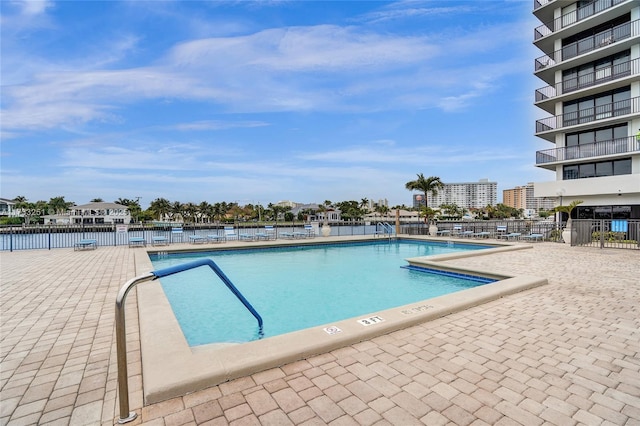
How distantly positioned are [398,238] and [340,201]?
188 ft

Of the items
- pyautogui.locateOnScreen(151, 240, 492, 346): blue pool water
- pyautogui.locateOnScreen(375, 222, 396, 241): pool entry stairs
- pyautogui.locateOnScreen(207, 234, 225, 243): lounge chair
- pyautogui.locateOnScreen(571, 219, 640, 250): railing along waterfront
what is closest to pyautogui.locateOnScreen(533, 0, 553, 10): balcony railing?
pyautogui.locateOnScreen(571, 219, 640, 250): railing along waterfront

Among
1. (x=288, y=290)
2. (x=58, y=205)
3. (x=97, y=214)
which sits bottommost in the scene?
(x=288, y=290)

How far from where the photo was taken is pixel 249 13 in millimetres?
12164

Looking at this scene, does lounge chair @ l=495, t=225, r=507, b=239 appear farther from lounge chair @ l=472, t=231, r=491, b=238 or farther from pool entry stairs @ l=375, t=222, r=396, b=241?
pool entry stairs @ l=375, t=222, r=396, b=241

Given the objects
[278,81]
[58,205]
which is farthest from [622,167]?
[58,205]

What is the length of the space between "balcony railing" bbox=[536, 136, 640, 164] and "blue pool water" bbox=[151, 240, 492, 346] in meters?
15.8

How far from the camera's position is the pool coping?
231cm

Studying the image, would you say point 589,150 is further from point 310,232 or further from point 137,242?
point 137,242

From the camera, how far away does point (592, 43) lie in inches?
736

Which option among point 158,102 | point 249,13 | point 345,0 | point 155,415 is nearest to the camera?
point 155,415

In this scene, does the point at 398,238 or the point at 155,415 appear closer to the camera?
the point at 155,415

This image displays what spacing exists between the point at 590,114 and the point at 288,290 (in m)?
22.7

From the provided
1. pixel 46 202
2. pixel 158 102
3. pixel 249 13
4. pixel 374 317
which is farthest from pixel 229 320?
pixel 46 202

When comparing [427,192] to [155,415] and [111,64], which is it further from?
[155,415]
